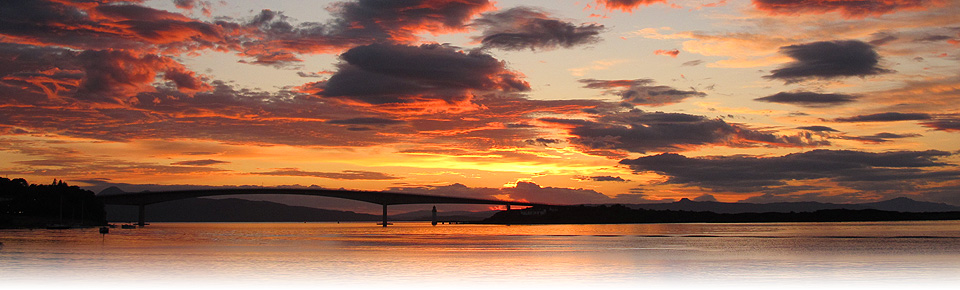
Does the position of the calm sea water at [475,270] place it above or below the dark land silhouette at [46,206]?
below

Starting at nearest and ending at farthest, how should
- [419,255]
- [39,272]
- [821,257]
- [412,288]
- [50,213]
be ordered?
[412,288], [39,272], [821,257], [419,255], [50,213]

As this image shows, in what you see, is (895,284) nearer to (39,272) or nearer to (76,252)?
(39,272)

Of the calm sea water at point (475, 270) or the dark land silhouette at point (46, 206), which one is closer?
the calm sea water at point (475, 270)

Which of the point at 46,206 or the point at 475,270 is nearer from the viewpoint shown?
the point at 475,270

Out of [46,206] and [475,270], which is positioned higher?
[46,206]

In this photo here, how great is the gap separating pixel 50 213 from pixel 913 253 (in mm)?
155256

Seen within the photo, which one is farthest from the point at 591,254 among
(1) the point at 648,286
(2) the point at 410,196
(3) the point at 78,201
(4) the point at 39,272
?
(3) the point at 78,201

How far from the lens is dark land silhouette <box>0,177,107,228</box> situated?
152m

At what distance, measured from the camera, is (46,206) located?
168500mm

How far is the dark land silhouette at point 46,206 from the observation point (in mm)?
152375

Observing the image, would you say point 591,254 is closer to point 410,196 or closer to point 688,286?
point 688,286

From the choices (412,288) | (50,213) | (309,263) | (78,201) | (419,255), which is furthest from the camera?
(78,201)

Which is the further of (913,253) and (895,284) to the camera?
(913,253)

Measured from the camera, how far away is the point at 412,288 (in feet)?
116
